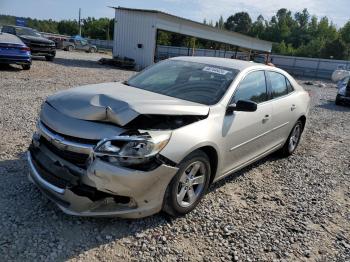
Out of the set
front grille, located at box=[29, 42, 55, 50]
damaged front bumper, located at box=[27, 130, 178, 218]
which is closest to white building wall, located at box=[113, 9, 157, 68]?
front grille, located at box=[29, 42, 55, 50]

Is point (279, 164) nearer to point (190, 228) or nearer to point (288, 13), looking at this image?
point (190, 228)

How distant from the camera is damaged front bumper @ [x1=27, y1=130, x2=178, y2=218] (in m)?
3.22

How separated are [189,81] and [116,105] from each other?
1.40 metres

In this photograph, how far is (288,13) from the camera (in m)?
136

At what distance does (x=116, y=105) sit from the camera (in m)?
3.59

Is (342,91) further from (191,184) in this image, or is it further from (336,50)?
(336,50)

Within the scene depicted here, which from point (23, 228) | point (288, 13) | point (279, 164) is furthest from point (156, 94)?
point (288, 13)

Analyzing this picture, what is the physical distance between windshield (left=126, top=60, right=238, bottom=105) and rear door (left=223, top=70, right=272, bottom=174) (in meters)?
0.23

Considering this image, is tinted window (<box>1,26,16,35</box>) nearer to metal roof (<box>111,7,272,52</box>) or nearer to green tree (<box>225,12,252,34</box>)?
metal roof (<box>111,7,272,52</box>)

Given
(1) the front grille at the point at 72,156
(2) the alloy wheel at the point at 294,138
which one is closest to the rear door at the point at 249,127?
(2) the alloy wheel at the point at 294,138

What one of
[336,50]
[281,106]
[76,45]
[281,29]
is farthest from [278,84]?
[281,29]

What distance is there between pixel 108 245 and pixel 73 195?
0.57 metres

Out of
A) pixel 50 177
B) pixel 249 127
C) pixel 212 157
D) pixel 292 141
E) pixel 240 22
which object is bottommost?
pixel 292 141

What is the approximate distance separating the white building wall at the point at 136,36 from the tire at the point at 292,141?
1944 centimetres
